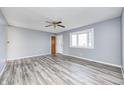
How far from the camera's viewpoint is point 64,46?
7.29 meters

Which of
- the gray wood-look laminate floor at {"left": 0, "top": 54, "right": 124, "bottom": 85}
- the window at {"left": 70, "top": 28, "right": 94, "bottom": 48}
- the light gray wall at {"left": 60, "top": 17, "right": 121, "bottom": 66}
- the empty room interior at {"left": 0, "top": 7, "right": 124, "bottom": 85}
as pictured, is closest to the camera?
the gray wood-look laminate floor at {"left": 0, "top": 54, "right": 124, "bottom": 85}

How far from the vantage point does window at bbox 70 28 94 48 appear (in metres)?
4.85

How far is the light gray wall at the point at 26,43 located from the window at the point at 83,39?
267cm

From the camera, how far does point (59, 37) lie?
8320 mm

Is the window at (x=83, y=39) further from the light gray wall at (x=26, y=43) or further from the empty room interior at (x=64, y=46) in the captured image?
the light gray wall at (x=26, y=43)

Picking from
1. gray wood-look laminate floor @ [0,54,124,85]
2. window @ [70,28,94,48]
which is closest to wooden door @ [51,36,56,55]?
window @ [70,28,94,48]

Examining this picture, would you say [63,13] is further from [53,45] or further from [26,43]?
[53,45]

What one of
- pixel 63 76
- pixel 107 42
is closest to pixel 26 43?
pixel 63 76

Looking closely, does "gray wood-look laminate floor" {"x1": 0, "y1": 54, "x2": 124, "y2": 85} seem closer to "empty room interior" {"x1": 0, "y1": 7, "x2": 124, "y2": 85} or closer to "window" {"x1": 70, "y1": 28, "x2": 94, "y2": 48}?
"empty room interior" {"x1": 0, "y1": 7, "x2": 124, "y2": 85}

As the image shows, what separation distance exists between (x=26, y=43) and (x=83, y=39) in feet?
14.8
